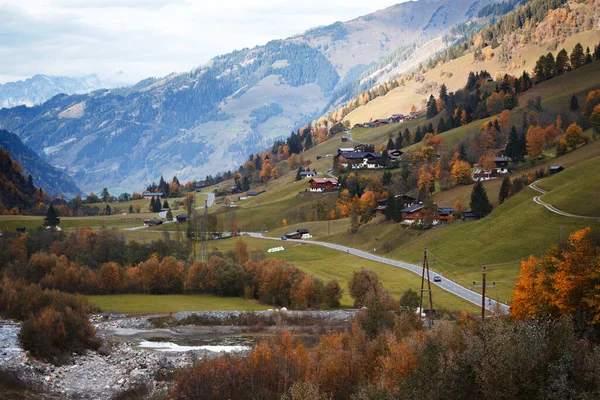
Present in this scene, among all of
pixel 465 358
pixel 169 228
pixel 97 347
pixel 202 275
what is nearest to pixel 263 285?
pixel 202 275

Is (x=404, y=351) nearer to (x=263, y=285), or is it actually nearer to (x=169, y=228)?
(x=263, y=285)

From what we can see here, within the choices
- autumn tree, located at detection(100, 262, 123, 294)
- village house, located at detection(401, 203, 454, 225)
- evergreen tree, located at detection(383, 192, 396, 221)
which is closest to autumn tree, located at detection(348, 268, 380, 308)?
village house, located at detection(401, 203, 454, 225)

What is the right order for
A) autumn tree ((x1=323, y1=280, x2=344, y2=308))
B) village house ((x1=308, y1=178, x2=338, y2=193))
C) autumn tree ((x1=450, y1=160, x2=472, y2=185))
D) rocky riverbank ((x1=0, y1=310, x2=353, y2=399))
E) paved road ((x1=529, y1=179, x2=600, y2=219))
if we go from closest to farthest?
1. rocky riverbank ((x1=0, y1=310, x2=353, y2=399))
2. autumn tree ((x1=323, y1=280, x2=344, y2=308))
3. paved road ((x1=529, y1=179, x2=600, y2=219))
4. autumn tree ((x1=450, y1=160, x2=472, y2=185))
5. village house ((x1=308, y1=178, x2=338, y2=193))

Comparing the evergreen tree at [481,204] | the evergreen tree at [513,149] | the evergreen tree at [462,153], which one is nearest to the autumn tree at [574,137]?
the evergreen tree at [513,149]

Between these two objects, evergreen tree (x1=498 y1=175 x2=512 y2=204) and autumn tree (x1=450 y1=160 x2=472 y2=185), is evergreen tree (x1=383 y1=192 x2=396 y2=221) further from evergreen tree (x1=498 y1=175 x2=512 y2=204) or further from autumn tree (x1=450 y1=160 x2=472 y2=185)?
evergreen tree (x1=498 y1=175 x2=512 y2=204)

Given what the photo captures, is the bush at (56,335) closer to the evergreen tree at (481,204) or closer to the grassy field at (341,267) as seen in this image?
the grassy field at (341,267)

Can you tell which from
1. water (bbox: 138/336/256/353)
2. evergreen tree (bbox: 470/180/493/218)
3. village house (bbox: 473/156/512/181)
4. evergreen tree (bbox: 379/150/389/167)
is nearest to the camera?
water (bbox: 138/336/256/353)

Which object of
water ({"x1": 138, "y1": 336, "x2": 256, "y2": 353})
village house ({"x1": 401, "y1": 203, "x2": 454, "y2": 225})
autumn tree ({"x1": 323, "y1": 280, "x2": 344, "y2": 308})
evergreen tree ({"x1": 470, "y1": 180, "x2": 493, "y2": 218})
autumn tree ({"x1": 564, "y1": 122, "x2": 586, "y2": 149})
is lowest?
water ({"x1": 138, "y1": 336, "x2": 256, "y2": 353})

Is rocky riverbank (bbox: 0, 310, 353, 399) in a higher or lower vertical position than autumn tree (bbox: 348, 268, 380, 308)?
lower
